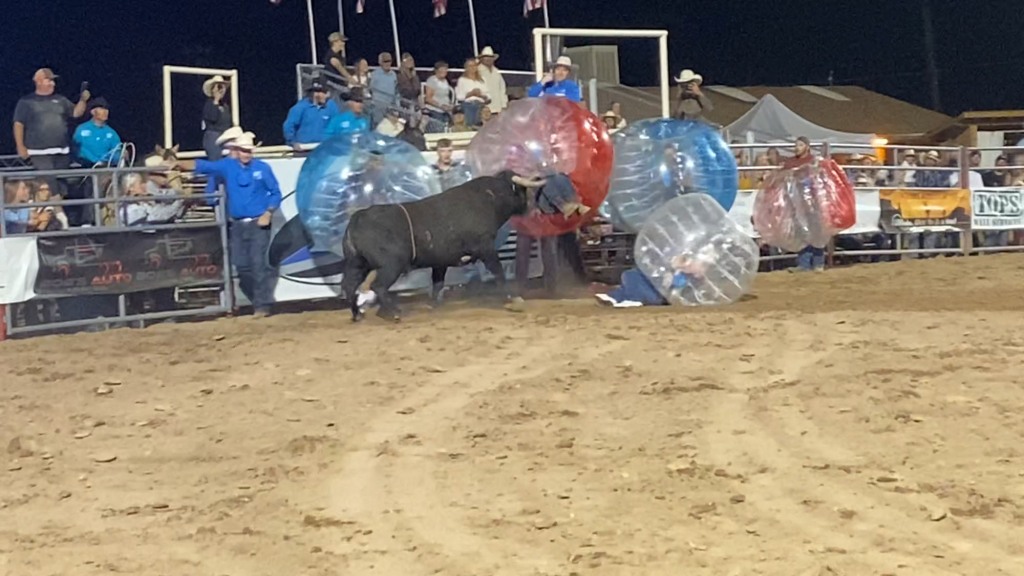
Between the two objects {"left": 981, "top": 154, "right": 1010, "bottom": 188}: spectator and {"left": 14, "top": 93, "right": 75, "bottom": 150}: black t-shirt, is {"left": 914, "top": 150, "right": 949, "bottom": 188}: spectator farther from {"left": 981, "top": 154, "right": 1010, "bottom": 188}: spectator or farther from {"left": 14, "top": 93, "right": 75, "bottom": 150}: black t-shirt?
{"left": 14, "top": 93, "right": 75, "bottom": 150}: black t-shirt

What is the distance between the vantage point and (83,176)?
11141mm

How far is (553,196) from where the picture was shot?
429 inches

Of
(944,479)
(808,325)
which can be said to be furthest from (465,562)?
(808,325)

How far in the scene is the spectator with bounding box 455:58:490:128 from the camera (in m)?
14.5

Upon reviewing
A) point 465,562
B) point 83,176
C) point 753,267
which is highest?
point 83,176

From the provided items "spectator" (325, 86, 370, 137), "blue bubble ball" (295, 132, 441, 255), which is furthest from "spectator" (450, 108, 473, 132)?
"blue bubble ball" (295, 132, 441, 255)

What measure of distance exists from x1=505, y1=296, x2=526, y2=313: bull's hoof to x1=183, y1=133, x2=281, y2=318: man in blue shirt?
7.16 feet

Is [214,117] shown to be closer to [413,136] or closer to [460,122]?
[413,136]

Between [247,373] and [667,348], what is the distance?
9.00 ft

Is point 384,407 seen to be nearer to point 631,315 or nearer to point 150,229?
point 631,315

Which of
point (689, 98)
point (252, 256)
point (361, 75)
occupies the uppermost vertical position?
point (361, 75)

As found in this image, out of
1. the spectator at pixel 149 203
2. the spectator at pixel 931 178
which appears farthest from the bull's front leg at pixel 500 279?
the spectator at pixel 931 178

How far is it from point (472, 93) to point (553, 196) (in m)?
3.93

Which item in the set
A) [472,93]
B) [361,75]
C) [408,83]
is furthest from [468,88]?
[361,75]
